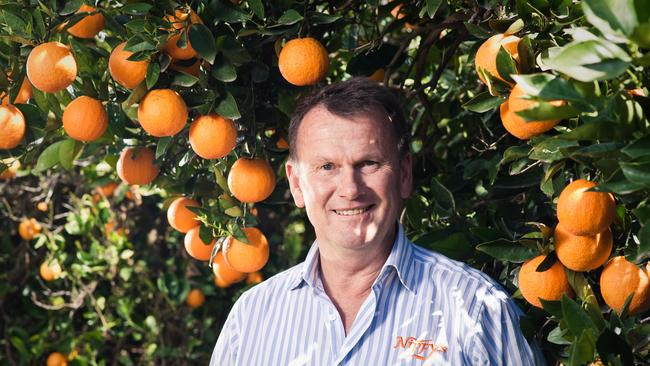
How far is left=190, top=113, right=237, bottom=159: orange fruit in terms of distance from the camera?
2008mm

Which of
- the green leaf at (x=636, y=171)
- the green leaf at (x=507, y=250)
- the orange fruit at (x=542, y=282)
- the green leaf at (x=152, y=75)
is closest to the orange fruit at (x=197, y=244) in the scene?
the green leaf at (x=152, y=75)

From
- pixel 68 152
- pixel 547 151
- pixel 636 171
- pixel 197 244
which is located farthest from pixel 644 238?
pixel 68 152

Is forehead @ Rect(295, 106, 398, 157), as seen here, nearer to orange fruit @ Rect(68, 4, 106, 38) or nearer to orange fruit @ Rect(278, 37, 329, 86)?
orange fruit @ Rect(278, 37, 329, 86)

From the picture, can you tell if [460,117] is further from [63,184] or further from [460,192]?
[63,184]

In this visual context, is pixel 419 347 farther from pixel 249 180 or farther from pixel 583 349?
pixel 249 180

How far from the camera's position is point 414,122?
2.75 meters

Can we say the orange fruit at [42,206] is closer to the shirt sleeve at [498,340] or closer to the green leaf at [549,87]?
the shirt sleeve at [498,340]

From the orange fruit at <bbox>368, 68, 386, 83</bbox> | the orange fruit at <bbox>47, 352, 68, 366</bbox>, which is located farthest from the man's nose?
the orange fruit at <bbox>47, 352, 68, 366</bbox>

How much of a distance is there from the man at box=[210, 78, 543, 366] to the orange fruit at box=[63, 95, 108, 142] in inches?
18.4

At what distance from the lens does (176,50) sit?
1.96 meters

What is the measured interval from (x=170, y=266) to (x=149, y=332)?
0.29m

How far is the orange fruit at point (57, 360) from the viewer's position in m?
3.51

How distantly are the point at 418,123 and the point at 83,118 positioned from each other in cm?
105

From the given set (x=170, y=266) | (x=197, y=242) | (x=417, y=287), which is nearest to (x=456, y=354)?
(x=417, y=287)
